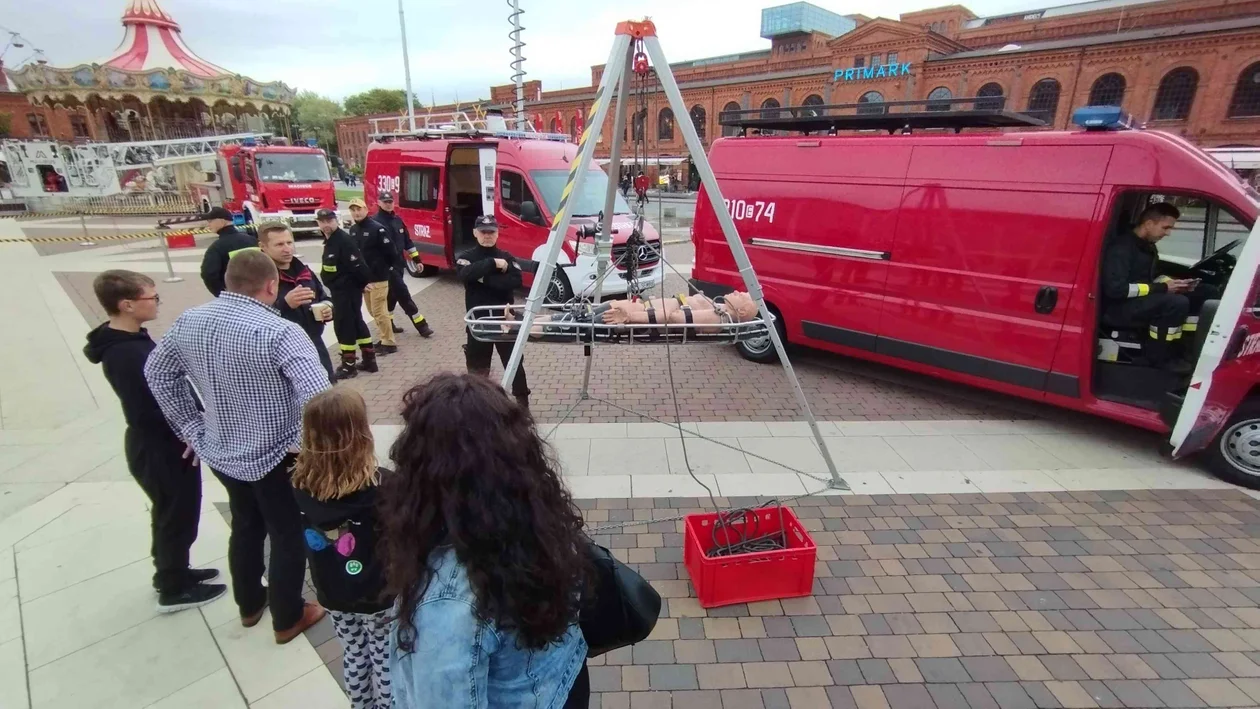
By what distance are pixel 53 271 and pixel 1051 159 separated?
17.5m

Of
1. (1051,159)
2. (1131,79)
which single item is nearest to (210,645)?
(1051,159)

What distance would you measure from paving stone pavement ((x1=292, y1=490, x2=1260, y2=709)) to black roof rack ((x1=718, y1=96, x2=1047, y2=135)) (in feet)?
10.9

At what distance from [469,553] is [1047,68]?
131ft

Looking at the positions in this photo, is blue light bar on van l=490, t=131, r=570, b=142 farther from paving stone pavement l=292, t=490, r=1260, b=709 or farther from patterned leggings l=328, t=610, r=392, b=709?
patterned leggings l=328, t=610, r=392, b=709

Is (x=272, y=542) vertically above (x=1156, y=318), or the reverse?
(x=1156, y=318)

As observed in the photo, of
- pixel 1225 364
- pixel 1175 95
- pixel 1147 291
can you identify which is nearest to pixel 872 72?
pixel 1175 95

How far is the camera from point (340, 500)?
6.27 ft

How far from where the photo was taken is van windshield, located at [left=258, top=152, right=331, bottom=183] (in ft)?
56.4

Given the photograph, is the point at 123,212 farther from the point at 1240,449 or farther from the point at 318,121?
the point at 318,121

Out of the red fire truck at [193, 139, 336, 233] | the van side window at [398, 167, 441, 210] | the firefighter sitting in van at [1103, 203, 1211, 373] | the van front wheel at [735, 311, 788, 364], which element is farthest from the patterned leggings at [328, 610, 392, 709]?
the red fire truck at [193, 139, 336, 233]

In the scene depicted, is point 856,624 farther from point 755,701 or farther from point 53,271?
point 53,271

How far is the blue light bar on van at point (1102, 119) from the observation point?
178 inches

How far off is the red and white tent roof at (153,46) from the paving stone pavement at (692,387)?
3461 cm

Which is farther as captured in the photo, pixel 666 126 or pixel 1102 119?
pixel 666 126
